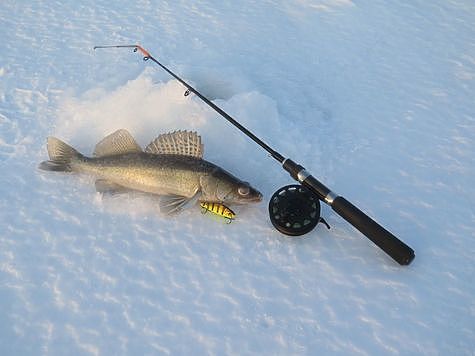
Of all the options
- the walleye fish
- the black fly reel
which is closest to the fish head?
the walleye fish

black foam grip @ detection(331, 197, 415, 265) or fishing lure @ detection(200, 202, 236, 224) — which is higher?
black foam grip @ detection(331, 197, 415, 265)

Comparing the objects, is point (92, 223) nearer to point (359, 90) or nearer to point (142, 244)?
point (142, 244)

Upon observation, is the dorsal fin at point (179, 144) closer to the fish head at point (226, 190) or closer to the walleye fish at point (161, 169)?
the walleye fish at point (161, 169)

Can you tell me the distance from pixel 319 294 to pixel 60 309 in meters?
1.19

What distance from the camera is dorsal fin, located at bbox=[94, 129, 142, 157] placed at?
243 centimetres

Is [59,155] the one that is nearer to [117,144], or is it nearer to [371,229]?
[117,144]

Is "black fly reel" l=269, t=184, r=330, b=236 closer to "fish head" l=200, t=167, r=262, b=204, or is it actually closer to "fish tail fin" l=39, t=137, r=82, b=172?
"fish head" l=200, t=167, r=262, b=204

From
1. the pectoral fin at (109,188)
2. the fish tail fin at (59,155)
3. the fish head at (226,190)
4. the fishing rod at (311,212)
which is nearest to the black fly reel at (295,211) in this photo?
the fishing rod at (311,212)

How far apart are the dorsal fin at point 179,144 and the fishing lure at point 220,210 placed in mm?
275

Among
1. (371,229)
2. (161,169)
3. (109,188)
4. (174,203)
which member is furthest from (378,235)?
(109,188)

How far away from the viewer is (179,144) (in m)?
2.34

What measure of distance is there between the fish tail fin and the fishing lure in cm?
81

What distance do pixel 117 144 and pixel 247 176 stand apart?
747 mm

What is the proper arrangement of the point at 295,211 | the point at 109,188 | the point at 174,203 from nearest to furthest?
1. the point at 295,211
2. the point at 174,203
3. the point at 109,188
